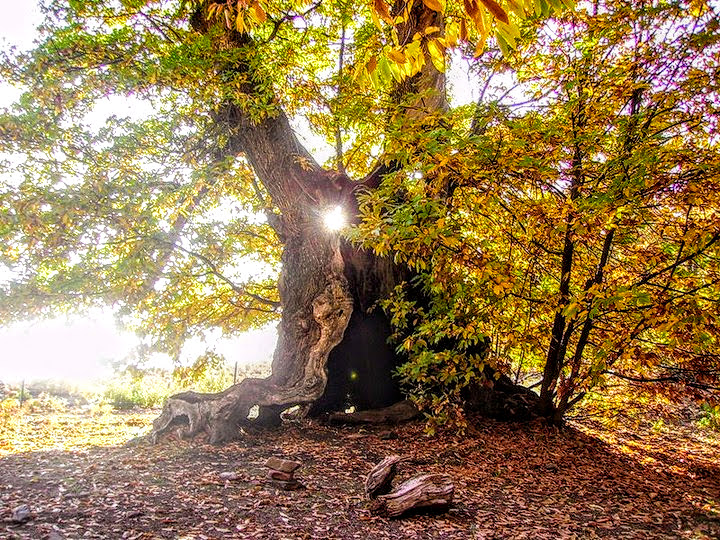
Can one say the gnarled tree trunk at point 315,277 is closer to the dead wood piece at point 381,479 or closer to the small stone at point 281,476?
the small stone at point 281,476

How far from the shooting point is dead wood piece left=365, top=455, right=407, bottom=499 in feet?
12.4

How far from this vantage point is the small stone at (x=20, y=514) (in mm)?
3123

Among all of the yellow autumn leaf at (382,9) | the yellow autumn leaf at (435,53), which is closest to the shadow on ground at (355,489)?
the yellow autumn leaf at (435,53)

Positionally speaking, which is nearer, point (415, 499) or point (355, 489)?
point (415, 499)

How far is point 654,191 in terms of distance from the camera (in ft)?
12.9

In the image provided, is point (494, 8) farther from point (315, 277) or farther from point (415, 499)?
point (315, 277)

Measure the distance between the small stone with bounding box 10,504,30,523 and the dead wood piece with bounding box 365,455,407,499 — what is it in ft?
8.18

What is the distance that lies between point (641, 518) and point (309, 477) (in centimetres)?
286

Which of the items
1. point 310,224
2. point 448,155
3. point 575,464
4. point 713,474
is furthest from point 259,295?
point 713,474

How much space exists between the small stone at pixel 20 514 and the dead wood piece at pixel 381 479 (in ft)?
8.18

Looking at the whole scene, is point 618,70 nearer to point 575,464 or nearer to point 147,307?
point 575,464

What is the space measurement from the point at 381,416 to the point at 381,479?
2602mm

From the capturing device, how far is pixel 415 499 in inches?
138

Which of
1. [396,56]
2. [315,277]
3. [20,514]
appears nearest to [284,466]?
[20,514]
